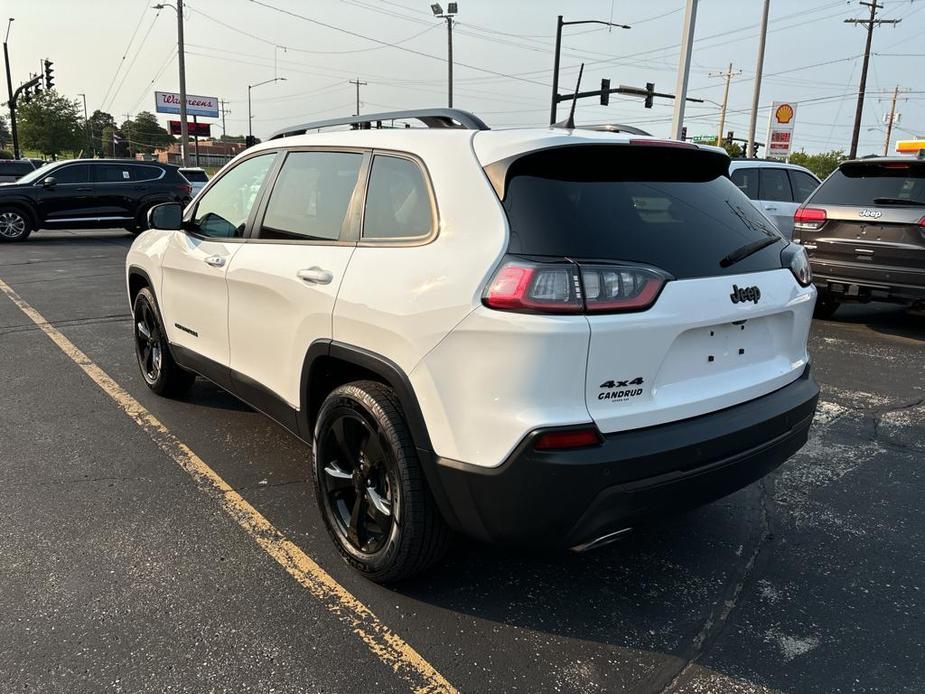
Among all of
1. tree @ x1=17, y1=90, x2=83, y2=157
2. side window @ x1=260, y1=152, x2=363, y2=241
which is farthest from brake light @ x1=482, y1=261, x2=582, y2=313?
tree @ x1=17, y1=90, x2=83, y2=157

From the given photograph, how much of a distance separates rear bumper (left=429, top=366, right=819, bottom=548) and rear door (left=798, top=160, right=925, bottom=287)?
527 centimetres

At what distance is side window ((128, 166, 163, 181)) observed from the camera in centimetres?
1642

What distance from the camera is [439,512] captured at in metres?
2.54

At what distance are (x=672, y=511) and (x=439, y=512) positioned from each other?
0.80 metres

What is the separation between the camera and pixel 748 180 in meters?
10.1

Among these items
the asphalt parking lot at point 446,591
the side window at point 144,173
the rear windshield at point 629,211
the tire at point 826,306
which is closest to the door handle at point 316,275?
the rear windshield at point 629,211

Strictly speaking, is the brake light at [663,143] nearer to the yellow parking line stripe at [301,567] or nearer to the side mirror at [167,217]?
the yellow parking line stripe at [301,567]

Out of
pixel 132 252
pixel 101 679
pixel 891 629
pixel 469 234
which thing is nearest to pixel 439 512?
pixel 469 234

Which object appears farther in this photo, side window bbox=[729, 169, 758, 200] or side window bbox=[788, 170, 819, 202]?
side window bbox=[788, 170, 819, 202]

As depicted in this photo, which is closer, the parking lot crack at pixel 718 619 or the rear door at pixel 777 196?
→ the parking lot crack at pixel 718 619

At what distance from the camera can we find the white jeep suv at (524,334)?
219 centimetres

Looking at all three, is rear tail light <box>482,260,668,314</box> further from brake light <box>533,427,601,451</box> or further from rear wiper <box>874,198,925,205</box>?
rear wiper <box>874,198,925,205</box>

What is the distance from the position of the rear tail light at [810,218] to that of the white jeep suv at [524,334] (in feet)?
16.1

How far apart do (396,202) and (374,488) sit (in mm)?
1111
